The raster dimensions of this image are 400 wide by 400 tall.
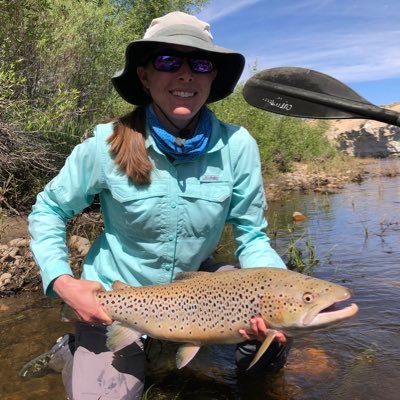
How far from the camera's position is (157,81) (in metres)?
3.08

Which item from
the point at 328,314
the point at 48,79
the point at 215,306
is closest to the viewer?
the point at 328,314

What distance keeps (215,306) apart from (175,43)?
1.55 metres

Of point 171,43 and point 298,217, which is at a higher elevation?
point 171,43

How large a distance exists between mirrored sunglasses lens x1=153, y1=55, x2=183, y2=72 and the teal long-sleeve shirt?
463mm

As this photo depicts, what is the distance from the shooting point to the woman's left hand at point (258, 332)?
263 centimetres

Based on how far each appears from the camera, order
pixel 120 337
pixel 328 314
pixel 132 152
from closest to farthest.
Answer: pixel 328 314 → pixel 120 337 → pixel 132 152

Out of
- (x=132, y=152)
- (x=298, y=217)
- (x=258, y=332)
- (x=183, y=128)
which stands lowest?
(x=298, y=217)

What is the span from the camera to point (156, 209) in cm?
315

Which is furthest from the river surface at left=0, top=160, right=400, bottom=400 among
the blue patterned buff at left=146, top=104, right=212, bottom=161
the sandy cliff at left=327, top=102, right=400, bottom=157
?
the sandy cliff at left=327, top=102, right=400, bottom=157

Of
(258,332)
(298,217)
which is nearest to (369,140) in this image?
(298,217)

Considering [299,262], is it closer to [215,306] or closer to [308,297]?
[215,306]

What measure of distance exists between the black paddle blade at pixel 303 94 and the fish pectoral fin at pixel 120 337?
2.06 metres

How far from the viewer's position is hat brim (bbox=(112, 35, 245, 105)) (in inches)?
115

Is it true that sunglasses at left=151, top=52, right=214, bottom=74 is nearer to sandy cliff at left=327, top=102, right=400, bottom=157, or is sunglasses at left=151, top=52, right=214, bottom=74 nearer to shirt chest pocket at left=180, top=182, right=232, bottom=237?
shirt chest pocket at left=180, top=182, right=232, bottom=237
